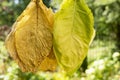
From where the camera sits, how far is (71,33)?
713mm

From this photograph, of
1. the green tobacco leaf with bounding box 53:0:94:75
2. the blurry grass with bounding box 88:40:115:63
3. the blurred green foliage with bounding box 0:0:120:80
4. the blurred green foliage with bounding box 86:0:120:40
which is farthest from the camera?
the blurry grass with bounding box 88:40:115:63

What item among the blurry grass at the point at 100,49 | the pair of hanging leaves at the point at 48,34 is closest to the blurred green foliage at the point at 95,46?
the blurry grass at the point at 100,49

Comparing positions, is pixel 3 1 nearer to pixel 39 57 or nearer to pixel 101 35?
pixel 101 35

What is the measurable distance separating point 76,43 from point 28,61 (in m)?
0.11

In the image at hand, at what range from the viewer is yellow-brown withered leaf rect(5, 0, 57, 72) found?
2.41 ft

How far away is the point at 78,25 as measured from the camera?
729 mm

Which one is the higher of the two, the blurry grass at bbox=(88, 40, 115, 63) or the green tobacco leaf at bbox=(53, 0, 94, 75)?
the green tobacco leaf at bbox=(53, 0, 94, 75)

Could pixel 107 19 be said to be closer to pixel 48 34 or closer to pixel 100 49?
pixel 100 49

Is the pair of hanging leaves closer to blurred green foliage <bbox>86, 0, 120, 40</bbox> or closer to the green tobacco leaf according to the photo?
the green tobacco leaf

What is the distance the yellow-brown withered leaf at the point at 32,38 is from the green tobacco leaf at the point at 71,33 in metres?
0.03

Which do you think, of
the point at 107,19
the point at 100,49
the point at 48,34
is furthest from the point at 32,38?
the point at 100,49

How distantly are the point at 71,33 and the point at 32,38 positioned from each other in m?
0.09

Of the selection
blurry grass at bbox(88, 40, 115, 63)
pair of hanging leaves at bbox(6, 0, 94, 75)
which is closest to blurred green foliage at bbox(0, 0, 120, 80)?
blurry grass at bbox(88, 40, 115, 63)

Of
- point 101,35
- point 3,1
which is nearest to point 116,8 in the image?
point 3,1
